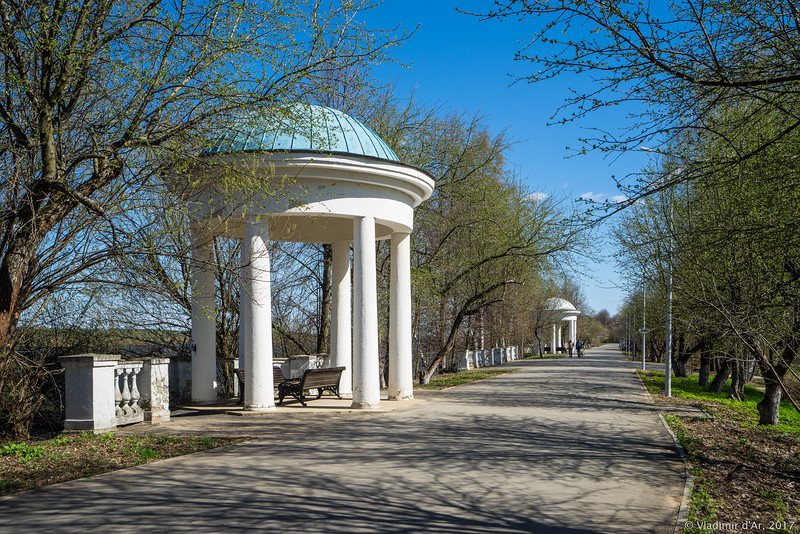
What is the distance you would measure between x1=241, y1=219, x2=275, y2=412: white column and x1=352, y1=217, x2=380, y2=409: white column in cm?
186

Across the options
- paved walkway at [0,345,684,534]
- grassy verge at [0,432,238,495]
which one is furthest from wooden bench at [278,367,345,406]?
grassy verge at [0,432,238,495]

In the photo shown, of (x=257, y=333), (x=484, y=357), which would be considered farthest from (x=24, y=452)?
(x=484, y=357)

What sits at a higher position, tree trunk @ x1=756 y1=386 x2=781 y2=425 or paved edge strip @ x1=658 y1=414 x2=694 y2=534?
paved edge strip @ x1=658 y1=414 x2=694 y2=534

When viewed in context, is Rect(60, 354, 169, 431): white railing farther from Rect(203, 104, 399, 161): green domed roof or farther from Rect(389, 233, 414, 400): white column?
Rect(389, 233, 414, 400): white column

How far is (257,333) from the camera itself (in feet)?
44.6

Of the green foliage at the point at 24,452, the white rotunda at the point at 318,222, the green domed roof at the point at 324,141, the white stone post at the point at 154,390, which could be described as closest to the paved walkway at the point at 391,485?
the white stone post at the point at 154,390

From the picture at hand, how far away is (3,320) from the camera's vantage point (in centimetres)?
918

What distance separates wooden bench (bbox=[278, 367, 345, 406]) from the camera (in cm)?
1502

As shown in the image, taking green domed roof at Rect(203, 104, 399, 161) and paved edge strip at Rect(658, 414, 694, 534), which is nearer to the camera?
paved edge strip at Rect(658, 414, 694, 534)

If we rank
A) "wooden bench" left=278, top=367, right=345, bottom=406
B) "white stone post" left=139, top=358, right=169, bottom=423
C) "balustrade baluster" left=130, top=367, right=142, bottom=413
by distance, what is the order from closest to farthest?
"balustrade baluster" left=130, top=367, right=142, bottom=413, "white stone post" left=139, top=358, right=169, bottom=423, "wooden bench" left=278, top=367, right=345, bottom=406

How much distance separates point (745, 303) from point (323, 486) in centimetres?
667

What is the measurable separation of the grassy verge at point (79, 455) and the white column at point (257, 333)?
10.8ft

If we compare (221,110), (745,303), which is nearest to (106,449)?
(221,110)

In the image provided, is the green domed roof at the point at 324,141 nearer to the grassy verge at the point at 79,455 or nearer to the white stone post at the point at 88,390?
the white stone post at the point at 88,390
